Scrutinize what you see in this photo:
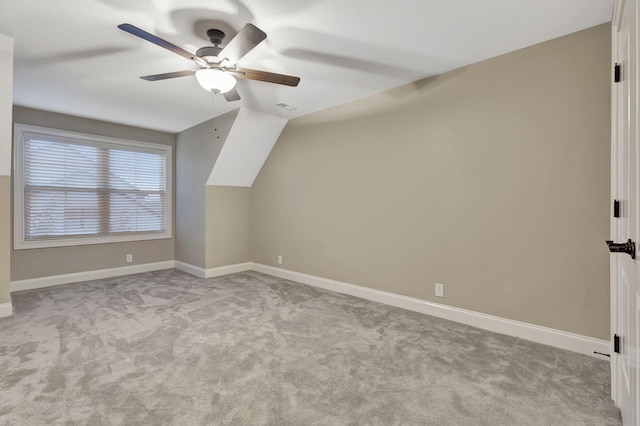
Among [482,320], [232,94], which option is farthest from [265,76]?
[482,320]

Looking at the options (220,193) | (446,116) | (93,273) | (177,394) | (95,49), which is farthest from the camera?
(220,193)

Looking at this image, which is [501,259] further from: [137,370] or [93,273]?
[93,273]

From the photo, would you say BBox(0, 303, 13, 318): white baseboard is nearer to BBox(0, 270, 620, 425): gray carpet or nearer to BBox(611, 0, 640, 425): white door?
BBox(0, 270, 620, 425): gray carpet

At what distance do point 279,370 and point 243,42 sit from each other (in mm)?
2219

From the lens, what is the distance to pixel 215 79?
2369 millimetres

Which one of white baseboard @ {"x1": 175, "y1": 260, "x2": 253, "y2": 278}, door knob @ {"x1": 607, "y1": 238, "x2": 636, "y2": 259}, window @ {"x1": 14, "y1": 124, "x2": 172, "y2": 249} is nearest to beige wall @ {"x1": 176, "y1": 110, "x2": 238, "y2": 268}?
white baseboard @ {"x1": 175, "y1": 260, "x2": 253, "y2": 278}

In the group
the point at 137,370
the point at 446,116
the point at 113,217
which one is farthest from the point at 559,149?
the point at 113,217

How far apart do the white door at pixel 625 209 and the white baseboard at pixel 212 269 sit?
4564 mm

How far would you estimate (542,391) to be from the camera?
190 cm

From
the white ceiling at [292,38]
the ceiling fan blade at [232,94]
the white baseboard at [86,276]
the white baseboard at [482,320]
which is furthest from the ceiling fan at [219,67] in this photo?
the white baseboard at [86,276]

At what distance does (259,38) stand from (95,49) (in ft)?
5.60

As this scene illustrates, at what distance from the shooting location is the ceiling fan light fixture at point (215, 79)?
2.35 metres

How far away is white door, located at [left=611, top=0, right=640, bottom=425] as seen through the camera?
1.27m

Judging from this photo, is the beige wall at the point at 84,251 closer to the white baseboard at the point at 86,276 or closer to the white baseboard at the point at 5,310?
the white baseboard at the point at 86,276
